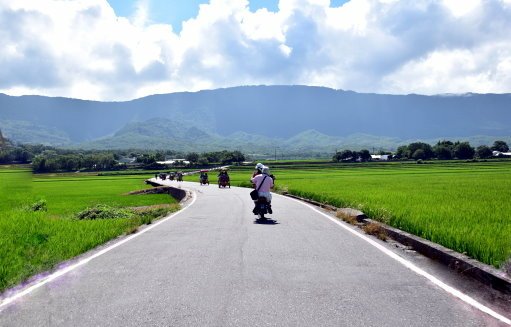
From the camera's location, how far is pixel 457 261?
294 inches

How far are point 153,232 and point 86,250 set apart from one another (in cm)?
276

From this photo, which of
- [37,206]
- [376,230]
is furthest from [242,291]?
[37,206]

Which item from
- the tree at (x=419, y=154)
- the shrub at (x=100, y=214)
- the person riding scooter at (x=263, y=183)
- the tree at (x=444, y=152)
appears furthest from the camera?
the tree at (x=419, y=154)

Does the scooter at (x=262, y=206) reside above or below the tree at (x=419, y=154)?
above

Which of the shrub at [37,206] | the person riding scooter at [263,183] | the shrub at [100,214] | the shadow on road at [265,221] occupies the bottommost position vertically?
the shrub at [100,214]

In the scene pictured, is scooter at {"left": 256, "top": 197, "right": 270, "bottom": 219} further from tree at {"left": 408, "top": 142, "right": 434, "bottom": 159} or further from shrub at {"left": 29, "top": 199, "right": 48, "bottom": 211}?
tree at {"left": 408, "top": 142, "right": 434, "bottom": 159}

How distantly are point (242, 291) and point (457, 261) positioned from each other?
367 centimetres

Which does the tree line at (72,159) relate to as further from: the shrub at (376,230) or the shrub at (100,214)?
the shrub at (376,230)

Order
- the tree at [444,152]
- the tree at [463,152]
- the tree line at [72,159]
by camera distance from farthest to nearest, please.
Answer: the tree at [444,152]
the tree at [463,152]
the tree line at [72,159]

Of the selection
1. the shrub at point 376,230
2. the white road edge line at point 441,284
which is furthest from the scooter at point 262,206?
the white road edge line at point 441,284

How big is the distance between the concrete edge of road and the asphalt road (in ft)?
2.62

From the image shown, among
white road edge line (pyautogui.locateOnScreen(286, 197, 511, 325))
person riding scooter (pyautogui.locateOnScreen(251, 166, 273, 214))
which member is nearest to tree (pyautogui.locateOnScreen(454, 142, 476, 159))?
person riding scooter (pyautogui.locateOnScreen(251, 166, 273, 214))

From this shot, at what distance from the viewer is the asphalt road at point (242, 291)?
495cm

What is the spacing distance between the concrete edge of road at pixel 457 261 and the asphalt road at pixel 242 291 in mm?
798
